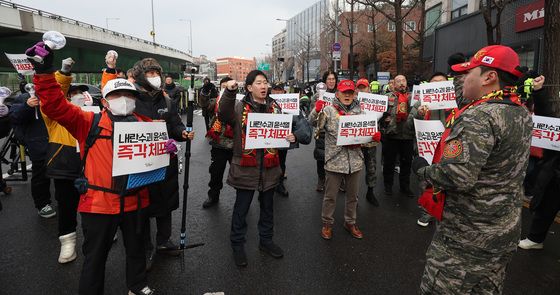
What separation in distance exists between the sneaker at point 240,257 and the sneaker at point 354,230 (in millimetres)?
1464

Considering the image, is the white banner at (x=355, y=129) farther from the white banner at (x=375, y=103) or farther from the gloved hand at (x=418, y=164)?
the gloved hand at (x=418, y=164)

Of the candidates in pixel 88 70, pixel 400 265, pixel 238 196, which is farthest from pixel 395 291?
pixel 88 70

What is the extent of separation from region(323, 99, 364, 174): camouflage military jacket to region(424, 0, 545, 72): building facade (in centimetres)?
1044

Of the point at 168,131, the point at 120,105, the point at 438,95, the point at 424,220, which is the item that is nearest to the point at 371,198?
the point at 424,220

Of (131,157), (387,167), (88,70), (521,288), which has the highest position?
(88,70)

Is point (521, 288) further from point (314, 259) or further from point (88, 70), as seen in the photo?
point (88, 70)

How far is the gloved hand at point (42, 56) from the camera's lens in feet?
7.33

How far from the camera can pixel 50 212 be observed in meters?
5.03

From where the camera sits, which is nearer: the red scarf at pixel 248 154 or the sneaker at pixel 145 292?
the sneaker at pixel 145 292

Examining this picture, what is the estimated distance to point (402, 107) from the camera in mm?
5832

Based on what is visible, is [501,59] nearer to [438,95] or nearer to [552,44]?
[438,95]

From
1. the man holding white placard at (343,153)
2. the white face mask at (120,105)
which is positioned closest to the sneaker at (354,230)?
the man holding white placard at (343,153)

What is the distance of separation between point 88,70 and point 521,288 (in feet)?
107

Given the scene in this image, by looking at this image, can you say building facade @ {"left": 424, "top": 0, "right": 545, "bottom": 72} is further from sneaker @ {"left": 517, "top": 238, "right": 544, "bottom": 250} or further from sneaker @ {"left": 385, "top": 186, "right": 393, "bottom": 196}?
sneaker @ {"left": 517, "top": 238, "right": 544, "bottom": 250}
